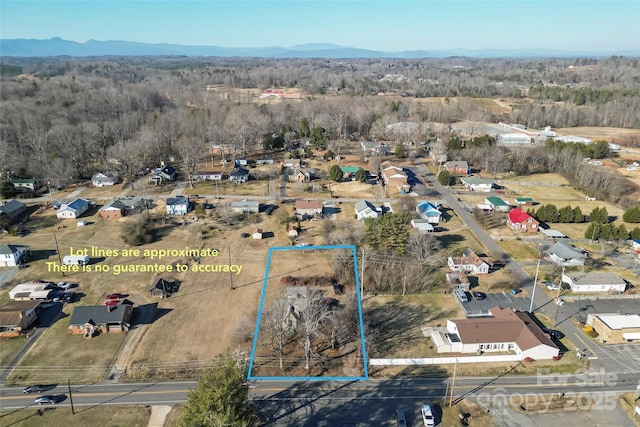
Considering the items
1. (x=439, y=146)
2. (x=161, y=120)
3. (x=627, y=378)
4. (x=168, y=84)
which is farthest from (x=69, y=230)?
(x=168, y=84)

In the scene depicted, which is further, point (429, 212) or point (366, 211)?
point (366, 211)

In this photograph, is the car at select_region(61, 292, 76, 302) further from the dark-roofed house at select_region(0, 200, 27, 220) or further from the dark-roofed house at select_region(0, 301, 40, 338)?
the dark-roofed house at select_region(0, 200, 27, 220)

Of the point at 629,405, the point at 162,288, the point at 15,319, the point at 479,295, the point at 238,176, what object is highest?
the point at 238,176

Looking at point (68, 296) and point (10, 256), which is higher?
point (10, 256)

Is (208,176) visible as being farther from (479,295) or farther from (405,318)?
(479,295)

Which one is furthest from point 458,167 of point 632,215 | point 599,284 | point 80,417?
point 80,417

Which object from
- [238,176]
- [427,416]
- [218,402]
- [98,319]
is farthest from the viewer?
[238,176]
